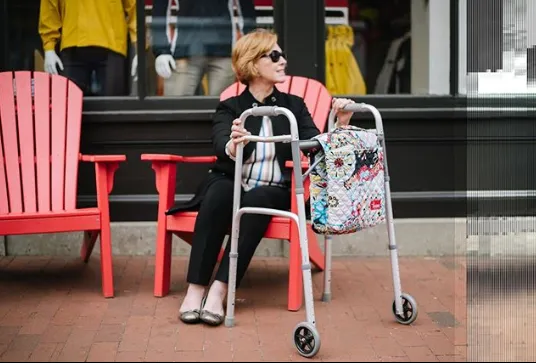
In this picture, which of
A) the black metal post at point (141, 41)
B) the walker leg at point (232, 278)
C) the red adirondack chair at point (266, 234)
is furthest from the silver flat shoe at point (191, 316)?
the black metal post at point (141, 41)

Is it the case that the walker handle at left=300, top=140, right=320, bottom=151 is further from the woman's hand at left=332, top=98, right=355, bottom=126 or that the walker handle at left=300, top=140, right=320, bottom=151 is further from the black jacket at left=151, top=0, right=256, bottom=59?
the black jacket at left=151, top=0, right=256, bottom=59

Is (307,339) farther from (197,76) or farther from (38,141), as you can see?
(197,76)

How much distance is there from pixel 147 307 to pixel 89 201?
1.44 m

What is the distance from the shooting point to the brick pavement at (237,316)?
160 inches

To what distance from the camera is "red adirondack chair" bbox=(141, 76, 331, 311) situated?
15.6 ft

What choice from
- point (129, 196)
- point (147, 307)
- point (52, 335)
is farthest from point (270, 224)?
point (129, 196)

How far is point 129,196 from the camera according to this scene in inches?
239

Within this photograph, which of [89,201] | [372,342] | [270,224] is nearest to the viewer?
[372,342]

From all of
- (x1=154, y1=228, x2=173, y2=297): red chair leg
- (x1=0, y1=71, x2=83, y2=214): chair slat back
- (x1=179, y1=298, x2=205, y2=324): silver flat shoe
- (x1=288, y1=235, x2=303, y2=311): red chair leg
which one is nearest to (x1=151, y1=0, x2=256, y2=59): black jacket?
Answer: (x1=0, y1=71, x2=83, y2=214): chair slat back

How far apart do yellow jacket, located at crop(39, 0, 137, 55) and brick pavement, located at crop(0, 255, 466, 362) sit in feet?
5.07

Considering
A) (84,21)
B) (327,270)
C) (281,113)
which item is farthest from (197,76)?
(281,113)

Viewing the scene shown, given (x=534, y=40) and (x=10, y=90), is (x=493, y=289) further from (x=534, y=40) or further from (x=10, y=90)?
(x=10, y=90)

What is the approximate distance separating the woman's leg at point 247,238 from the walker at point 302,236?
17cm

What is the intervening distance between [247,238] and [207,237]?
0.22 m
